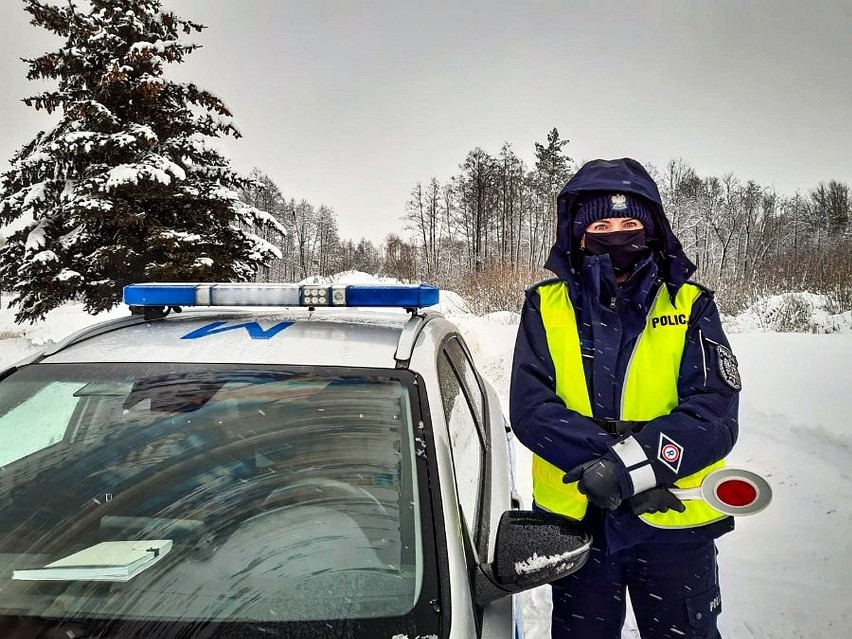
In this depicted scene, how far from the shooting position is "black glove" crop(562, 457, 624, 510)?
1.49m

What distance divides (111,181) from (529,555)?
11.9 metres

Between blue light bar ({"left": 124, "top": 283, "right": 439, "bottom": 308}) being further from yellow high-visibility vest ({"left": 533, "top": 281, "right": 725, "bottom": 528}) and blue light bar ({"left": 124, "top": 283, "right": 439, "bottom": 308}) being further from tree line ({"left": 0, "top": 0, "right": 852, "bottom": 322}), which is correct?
tree line ({"left": 0, "top": 0, "right": 852, "bottom": 322})

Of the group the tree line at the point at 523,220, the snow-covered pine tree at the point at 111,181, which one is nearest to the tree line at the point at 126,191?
the snow-covered pine tree at the point at 111,181

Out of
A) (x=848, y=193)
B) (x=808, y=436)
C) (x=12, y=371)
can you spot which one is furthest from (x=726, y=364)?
(x=848, y=193)

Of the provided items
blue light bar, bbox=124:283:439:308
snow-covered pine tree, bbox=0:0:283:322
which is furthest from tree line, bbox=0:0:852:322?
blue light bar, bbox=124:283:439:308

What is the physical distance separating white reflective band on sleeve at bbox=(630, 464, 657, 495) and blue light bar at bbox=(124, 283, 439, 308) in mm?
822

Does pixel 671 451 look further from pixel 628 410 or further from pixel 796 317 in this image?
pixel 796 317

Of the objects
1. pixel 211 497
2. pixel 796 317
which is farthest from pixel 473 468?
pixel 796 317

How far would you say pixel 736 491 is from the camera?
1342 mm

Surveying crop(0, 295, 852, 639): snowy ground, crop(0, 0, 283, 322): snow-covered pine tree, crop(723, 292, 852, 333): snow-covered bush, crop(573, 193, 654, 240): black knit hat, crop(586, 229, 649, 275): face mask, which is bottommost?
crop(0, 295, 852, 639): snowy ground

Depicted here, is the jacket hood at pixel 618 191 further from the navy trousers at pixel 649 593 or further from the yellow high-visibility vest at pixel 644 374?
the navy trousers at pixel 649 593

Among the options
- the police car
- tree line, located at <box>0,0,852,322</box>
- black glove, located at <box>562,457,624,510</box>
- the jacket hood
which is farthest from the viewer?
tree line, located at <box>0,0,852,322</box>

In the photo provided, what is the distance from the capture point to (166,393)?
154cm

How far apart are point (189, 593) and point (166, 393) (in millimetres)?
Answer: 635
